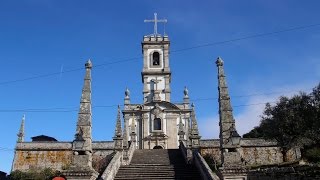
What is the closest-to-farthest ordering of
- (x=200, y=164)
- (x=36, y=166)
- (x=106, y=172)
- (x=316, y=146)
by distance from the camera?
(x=106, y=172) → (x=200, y=164) → (x=316, y=146) → (x=36, y=166)

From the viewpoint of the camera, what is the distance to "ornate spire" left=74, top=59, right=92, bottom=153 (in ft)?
48.4

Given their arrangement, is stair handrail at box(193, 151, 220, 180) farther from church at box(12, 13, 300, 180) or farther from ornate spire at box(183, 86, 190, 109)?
ornate spire at box(183, 86, 190, 109)

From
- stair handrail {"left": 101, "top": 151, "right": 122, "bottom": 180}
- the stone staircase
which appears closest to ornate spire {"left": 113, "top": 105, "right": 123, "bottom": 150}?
stair handrail {"left": 101, "top": 151, "right": 122, "bottom": 180}

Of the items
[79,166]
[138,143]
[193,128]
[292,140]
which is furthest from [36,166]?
[79,166]

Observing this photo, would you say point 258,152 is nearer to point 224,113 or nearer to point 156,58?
point 156,58

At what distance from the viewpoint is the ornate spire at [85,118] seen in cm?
1477

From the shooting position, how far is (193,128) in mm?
26672

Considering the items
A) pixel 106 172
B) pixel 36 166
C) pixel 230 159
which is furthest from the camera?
pixel 36 166

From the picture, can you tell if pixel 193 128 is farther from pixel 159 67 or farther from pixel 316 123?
pixel 159 67

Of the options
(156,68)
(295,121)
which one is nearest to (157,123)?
(156,68)

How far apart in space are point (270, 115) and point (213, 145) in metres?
10.3

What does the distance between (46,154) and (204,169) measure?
3155cm

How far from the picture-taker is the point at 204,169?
18.9 meters

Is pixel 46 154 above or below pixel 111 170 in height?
above
